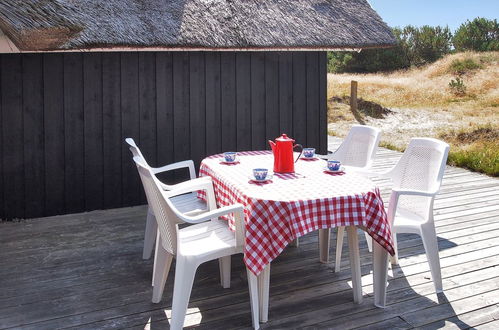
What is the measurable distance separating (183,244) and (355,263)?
1034 millimetres

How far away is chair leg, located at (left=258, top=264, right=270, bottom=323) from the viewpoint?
3.16 meters

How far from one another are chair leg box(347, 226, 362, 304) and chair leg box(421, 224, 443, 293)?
1.73ft

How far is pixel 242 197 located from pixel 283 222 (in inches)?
12.7

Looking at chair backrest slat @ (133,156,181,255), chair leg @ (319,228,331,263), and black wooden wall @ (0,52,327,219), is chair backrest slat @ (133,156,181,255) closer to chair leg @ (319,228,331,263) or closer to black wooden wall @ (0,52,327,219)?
chair leg @ (319,228,331,263)

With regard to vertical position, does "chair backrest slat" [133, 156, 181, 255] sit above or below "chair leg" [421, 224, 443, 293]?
above

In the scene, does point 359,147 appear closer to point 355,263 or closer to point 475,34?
point 355,263

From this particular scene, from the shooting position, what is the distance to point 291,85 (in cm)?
676

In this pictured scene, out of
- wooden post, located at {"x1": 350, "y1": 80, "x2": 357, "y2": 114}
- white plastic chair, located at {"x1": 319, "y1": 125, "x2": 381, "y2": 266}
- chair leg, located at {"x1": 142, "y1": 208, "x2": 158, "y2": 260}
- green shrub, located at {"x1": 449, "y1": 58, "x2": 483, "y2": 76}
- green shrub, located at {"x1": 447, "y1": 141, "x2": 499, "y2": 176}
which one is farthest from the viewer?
green shrub, located at {"x1": 449, "y1": 58, "x2": 483, "y2": 76}

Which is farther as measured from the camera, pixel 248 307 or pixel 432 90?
pixel 432 90

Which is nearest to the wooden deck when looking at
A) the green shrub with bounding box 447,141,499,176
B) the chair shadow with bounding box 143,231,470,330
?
the chair shadow with bounding box 143,231,470,330

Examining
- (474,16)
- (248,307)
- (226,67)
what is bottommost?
(248,307)

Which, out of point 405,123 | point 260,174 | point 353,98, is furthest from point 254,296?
point 353,98

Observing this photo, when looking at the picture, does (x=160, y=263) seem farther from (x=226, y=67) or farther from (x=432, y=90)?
(x=432, y=90)

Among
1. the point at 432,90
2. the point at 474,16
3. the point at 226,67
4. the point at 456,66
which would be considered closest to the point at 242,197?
the point at 226,67
